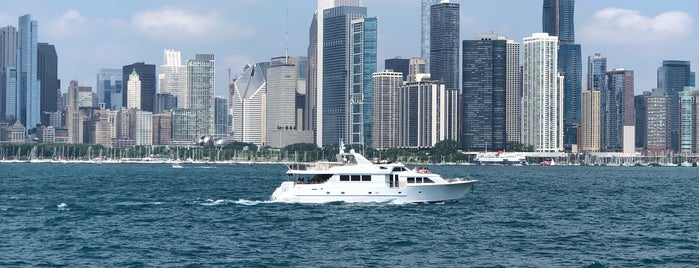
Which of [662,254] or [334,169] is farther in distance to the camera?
[334,169]

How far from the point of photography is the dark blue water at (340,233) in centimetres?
6431

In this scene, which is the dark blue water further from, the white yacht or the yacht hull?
the white yacht

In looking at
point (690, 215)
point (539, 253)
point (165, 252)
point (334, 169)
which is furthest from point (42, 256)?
point (690, 215)

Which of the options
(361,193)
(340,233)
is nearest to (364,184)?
(361,193)

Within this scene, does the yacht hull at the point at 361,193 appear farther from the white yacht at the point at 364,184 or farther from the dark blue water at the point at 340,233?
the dark blue water at the point at 340,233

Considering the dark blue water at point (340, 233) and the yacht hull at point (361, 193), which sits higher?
the yacht hull at point (361, 193)

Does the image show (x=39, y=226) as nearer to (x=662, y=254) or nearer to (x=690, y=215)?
(x=662, y=254)

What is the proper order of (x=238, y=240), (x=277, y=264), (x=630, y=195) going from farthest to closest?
(x=630, y=195) → (x=238, y=240) → (x=277, y=264)

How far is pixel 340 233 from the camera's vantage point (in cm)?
7669

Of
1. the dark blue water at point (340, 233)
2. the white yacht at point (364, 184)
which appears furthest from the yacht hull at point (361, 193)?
the dark blue water at point (340, 233)

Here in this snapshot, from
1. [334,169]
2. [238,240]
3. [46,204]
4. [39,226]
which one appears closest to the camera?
[238,240]

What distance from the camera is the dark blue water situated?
2532 inches

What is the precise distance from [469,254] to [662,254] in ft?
37.9

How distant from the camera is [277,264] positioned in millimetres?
61781
